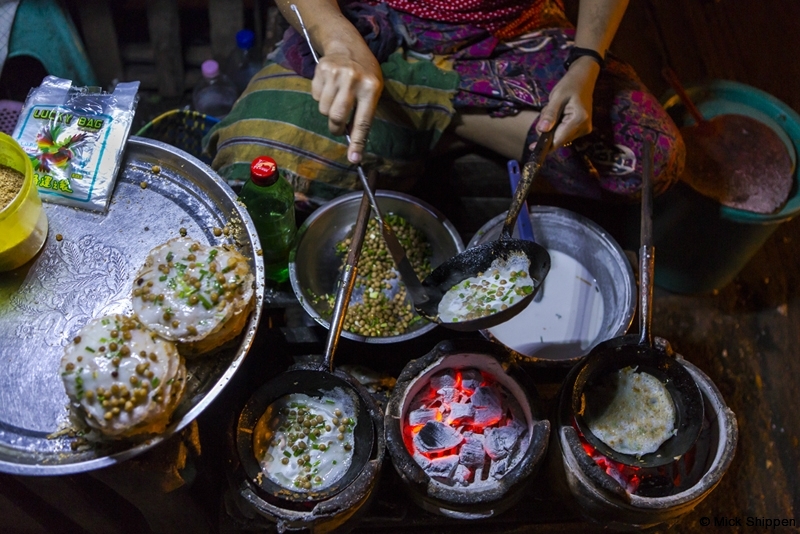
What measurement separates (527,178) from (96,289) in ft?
4.74

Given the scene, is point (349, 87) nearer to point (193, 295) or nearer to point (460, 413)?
point (193, 295)

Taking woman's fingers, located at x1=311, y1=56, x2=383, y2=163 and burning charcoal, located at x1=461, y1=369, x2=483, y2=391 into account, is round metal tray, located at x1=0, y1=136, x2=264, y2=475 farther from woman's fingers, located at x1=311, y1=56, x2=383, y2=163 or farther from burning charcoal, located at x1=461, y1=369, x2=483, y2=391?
burning charcoal, located at x1=461, y1=369, x2=483, y2=391

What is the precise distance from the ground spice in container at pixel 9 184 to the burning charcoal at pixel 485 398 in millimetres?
1651

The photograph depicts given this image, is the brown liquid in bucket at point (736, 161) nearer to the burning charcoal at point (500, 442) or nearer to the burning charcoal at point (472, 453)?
the burning charcoal at point (500, 442)

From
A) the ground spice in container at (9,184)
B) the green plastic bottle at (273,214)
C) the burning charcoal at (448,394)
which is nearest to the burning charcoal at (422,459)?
the burning charcoal at (448,394)

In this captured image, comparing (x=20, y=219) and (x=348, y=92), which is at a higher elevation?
(x=348, y=92)

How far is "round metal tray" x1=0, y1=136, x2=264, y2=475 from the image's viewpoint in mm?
1604

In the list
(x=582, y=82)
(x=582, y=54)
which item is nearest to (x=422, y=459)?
(x=582, y=82)

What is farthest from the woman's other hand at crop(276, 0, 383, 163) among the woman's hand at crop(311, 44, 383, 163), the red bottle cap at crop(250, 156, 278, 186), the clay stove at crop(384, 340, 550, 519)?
the clay stove at crop(384, 340, 550, 519)

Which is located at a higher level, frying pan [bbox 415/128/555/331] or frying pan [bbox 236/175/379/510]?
frying pan [bbox 415/128/555/331]

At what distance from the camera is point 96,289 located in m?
1.80

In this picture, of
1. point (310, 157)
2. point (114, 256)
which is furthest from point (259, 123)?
point (114, 256)

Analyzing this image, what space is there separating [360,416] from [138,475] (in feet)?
2.26

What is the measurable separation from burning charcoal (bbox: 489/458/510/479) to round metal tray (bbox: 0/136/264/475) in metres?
1.02
